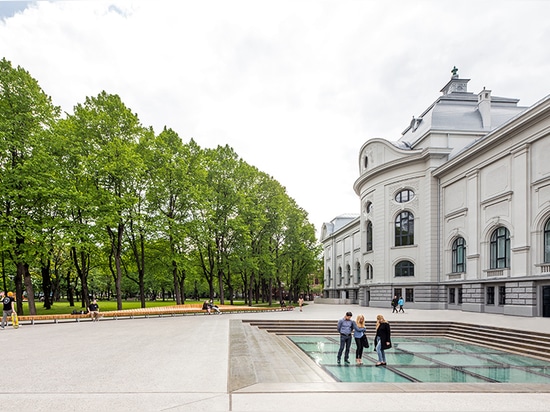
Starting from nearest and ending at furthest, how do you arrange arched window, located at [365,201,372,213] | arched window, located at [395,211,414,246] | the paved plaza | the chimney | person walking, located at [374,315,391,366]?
the paved plaza
person walking, located at [374,315,391,366]
the chimney
arched window, located at [395,211,414,246]
arched window, located at [365,201,372,213]

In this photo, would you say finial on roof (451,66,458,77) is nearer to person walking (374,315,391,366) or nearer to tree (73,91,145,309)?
tree (73,91,145,309)

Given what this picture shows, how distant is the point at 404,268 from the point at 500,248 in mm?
11817

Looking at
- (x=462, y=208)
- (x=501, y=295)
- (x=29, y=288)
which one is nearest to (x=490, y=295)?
(x=501, y=295)

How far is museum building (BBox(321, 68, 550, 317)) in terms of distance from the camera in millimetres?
24469

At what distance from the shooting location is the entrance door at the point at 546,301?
22.9 m

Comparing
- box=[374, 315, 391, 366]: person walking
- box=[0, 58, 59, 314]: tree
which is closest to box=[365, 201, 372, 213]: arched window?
box=[0, 58, 59, 314]: tree

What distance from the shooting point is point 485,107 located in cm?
3722

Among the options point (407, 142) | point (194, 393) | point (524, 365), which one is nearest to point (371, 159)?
point (407, 142)

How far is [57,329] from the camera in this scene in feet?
62.0

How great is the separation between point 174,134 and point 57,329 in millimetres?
19937

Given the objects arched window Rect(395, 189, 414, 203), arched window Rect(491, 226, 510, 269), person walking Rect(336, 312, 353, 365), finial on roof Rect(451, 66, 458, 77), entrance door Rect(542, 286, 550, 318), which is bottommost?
entrance door Rect(542, 286, 550, 318)

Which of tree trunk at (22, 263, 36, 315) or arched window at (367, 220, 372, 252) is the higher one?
arched window at (367, 220, 372, 252)

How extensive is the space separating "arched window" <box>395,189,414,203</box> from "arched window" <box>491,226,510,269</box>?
1093 centimetres

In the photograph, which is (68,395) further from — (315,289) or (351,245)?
(315,289)
